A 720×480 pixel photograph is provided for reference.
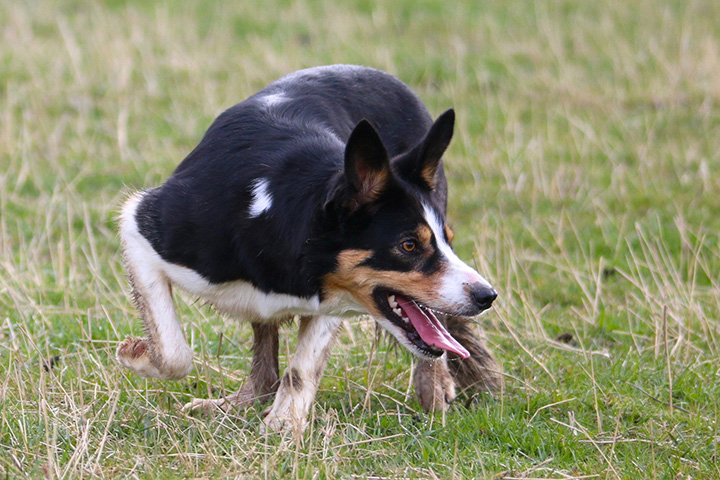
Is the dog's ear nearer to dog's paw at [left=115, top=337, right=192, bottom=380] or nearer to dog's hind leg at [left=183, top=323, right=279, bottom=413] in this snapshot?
dog's hind leg at [left=183, top=323, right=279, bottom=413]

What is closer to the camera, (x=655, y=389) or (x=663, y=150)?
(x=655, y=389)

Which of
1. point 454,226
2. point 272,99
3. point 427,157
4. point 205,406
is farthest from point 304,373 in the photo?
point 454,226

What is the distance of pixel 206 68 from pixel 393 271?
7335 millimetres

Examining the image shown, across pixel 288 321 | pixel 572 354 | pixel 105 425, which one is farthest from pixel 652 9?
pixel 105 425

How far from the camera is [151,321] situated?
4391 millimetres

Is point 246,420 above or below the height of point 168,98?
above

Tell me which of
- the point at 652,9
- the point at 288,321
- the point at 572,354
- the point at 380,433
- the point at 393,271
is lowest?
the point at 652,9

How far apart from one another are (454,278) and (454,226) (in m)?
3.95

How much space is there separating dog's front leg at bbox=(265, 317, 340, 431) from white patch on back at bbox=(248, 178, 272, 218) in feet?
2.14

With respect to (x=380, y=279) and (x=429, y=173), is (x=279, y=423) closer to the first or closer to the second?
(x=380, y=279)

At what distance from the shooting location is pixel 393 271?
4.02 meters

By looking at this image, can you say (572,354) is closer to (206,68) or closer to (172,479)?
(172,479)

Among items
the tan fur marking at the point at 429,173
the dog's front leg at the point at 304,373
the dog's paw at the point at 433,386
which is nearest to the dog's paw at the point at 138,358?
the dog's front leg at the point at 304,373

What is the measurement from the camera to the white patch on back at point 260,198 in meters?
4.21
